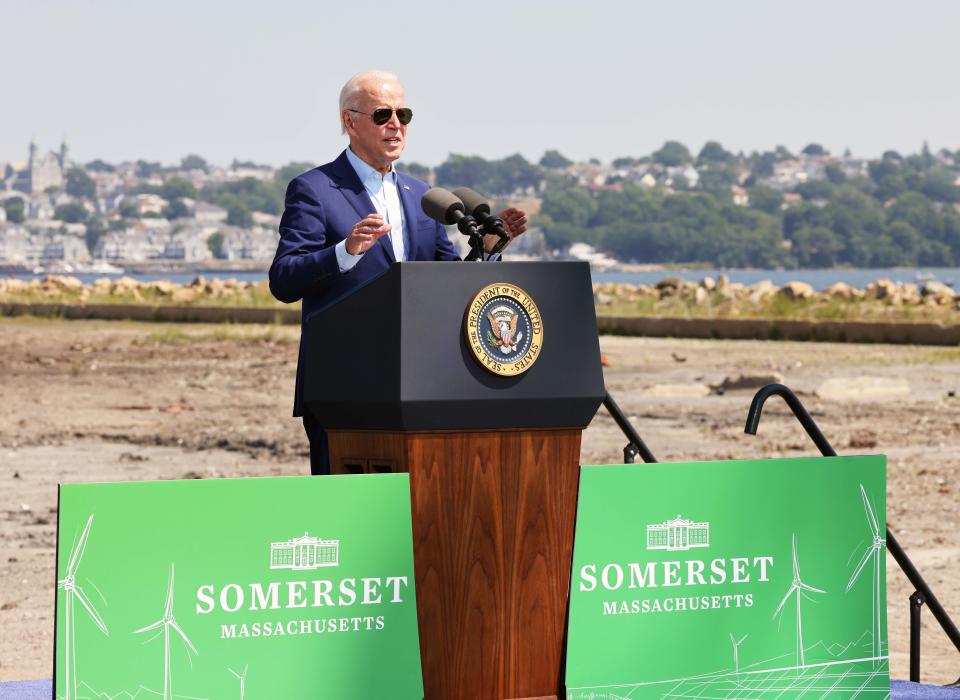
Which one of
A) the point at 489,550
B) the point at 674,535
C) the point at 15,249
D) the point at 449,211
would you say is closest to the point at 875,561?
the point at 674,535

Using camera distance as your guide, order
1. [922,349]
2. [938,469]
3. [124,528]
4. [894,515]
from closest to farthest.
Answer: [124,528], [894,515], [938,469], [922,349]

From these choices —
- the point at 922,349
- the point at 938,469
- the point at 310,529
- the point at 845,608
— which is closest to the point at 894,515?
the point at 938,469

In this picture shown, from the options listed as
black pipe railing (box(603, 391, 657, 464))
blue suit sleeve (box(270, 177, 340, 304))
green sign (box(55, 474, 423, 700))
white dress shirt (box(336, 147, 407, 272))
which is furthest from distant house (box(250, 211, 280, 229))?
green sign (box(55, 474, 423, 700))

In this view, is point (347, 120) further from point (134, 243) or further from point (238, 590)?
point (134, 243)

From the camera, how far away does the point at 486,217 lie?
12.5 feet

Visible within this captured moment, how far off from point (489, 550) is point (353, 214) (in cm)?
111

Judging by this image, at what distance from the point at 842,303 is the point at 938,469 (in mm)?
18903

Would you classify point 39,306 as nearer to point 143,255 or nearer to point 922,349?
point 922,349

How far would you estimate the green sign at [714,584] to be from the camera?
3.63 m

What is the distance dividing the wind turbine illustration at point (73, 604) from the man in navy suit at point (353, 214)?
856mm

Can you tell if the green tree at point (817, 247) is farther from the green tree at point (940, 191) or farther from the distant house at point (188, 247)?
the distant house at point (188, 247)

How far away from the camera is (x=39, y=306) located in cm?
3525

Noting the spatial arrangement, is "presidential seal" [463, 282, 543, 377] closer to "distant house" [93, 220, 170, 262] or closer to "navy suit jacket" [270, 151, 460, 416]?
"navy suit jacket" [270, 151, 460, 416]

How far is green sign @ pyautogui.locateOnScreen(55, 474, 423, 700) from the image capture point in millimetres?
3227
